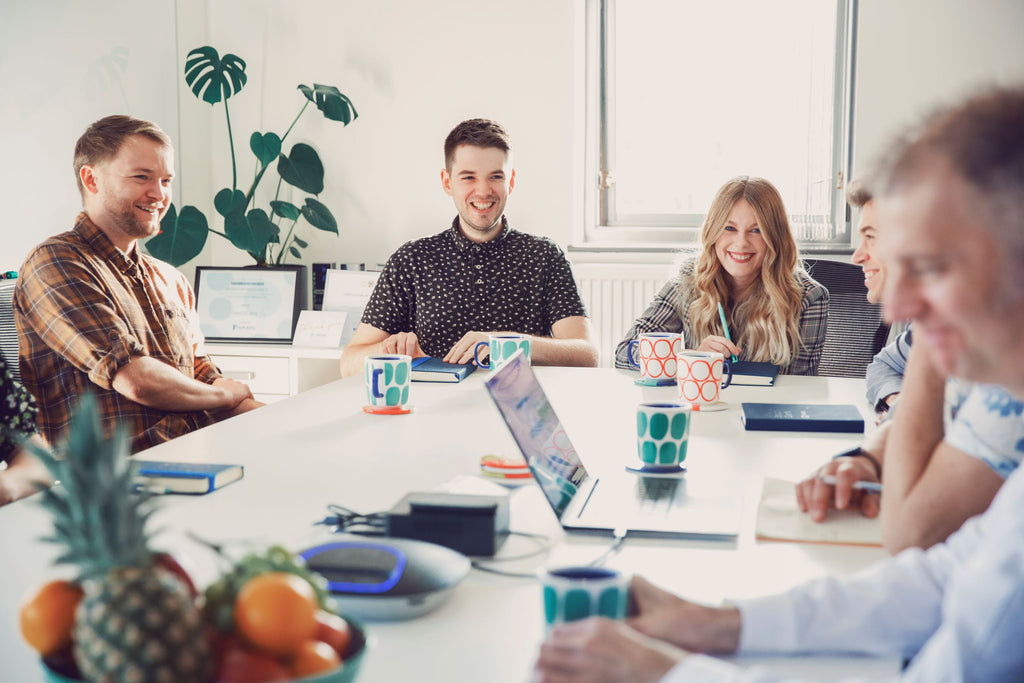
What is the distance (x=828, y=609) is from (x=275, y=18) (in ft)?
→ 12.5

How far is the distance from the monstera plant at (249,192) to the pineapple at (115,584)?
333 centimetres

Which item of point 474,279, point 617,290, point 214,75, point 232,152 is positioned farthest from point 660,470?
point 232,152

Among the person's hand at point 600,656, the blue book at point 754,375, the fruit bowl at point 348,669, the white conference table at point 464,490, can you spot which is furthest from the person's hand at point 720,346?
the fruit bowl at point 348,669

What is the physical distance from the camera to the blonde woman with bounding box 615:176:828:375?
2.52 metres

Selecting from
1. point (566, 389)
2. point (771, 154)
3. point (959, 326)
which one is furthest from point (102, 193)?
point (771, 154)

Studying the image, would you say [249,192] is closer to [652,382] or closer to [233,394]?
[233,394]

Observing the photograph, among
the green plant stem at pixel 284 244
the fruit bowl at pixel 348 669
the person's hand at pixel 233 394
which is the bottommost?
the person's hand at pixel 233 394

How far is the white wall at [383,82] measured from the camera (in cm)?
344

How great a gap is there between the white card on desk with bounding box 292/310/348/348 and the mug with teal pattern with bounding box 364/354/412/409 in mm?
1832

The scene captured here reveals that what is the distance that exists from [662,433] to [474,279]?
5.05 feet

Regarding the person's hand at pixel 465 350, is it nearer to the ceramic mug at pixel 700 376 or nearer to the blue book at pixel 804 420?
the ceramic mug at pixel 700 376

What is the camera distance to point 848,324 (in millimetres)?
2855

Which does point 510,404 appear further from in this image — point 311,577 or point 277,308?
point 277,308

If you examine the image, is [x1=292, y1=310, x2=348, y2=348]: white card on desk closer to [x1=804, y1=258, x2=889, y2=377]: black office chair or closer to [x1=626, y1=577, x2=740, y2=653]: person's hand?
[x1=804, y1=258, x2=889, y2=377]: black office chair
